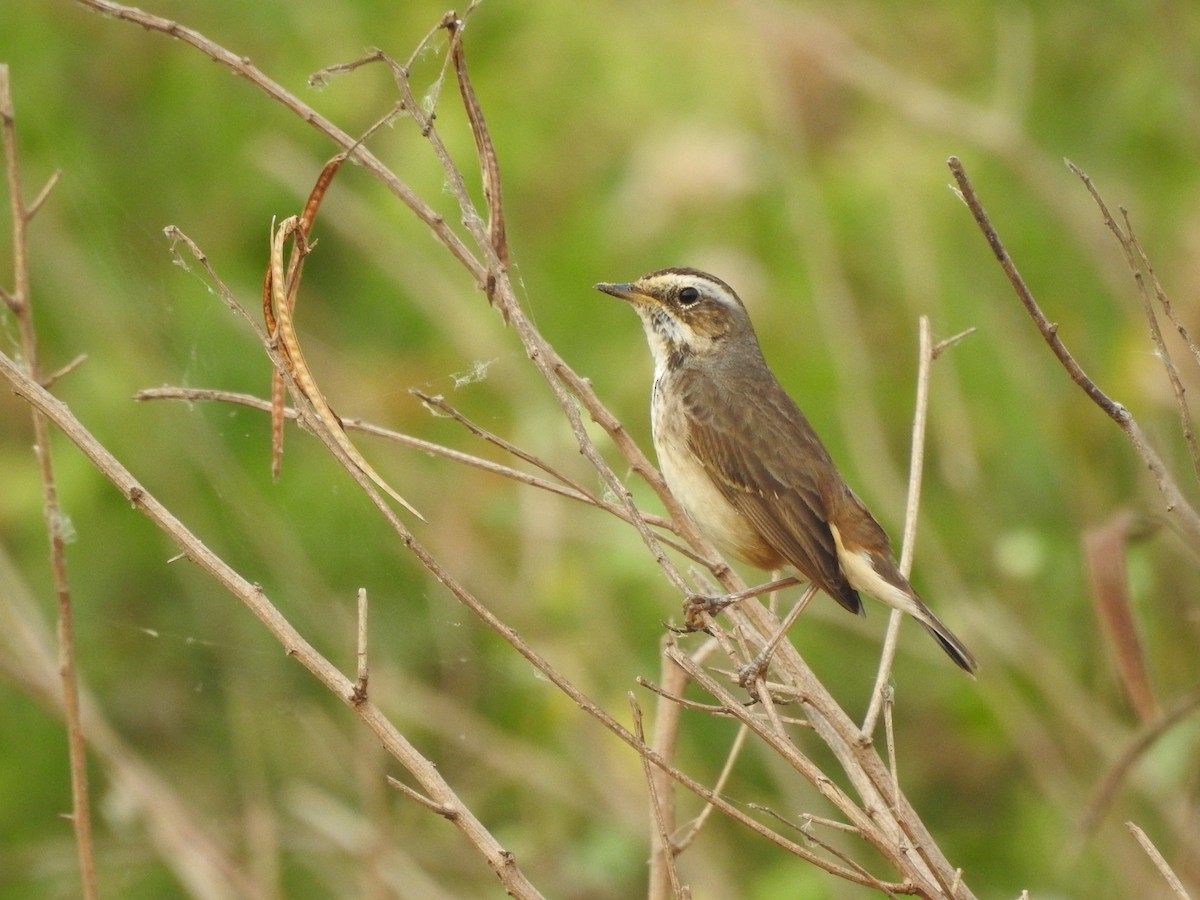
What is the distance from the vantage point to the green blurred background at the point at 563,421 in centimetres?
514

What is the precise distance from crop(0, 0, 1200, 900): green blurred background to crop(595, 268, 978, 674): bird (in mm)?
570

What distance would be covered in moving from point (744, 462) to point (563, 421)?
176 centimetres

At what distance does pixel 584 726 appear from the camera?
5.83 meters

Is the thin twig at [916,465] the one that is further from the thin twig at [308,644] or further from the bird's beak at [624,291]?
the bird's beak at [624,291]

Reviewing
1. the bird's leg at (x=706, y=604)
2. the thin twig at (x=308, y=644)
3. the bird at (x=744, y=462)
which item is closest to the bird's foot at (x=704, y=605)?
the bird's leg at (x=706, y=604)

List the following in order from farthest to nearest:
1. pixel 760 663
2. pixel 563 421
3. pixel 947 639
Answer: pixel 563 421 < pixel 947 639 < pixel 760 663

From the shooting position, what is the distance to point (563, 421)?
222 inches

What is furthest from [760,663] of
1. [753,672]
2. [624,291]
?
[624,291]

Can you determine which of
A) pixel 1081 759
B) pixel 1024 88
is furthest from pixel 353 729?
pixel 1024 88

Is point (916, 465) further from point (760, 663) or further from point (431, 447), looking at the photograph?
point (431, 447)

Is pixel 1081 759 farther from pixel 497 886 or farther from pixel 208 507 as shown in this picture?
pixel 208 507

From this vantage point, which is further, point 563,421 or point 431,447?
point 563,421

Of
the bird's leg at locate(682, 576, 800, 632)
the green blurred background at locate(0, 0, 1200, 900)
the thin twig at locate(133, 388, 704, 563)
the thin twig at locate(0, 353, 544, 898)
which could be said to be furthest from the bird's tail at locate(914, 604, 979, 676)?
the thin twig at locate(0, 353, 544, 898)

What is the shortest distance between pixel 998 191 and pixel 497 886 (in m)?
3.89
